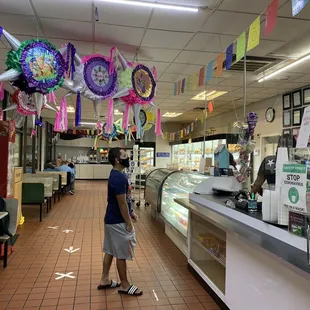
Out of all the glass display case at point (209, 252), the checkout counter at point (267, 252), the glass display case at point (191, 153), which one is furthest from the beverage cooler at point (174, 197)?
the glass display case at point (191, 153)

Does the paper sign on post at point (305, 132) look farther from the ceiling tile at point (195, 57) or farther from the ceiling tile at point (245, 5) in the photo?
the ceiling tile at point (195, 57)

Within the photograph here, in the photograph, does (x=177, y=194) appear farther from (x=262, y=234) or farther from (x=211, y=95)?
(x=211, y=95)

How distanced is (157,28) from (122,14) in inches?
24.3

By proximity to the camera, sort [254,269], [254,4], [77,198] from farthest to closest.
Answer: [77,198] < [254,4] < [254,269]

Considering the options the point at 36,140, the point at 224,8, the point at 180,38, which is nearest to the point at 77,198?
the point at 36,140

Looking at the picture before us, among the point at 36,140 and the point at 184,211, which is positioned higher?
the point at 36,140

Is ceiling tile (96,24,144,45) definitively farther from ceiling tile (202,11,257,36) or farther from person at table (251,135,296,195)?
person at table (251,135,296,195)

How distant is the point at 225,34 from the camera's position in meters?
4.47

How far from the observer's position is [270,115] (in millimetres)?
8711

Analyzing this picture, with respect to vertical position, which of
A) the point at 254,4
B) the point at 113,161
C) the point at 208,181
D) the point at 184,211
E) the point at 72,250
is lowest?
the point at 72,250

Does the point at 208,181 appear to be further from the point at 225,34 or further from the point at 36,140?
the point at 36,140

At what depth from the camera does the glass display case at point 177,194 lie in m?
4.77

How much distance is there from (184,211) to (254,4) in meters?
3.13

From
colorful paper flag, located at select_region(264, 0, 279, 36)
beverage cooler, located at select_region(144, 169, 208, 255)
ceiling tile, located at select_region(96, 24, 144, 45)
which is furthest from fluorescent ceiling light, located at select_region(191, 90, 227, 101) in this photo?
colorful paper flag, located at select_region(264, 0, 279, 36)
